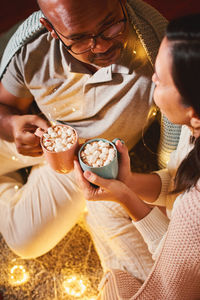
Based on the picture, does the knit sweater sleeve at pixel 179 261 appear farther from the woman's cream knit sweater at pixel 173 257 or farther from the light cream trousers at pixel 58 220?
the light cream trousers at pixel 58 220

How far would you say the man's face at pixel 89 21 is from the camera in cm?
96

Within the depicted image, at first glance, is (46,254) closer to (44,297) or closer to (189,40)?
(44,297)

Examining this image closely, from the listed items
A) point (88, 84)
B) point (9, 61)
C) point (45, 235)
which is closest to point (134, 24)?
point (88, 84)

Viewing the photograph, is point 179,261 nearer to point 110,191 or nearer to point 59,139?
point 110,191

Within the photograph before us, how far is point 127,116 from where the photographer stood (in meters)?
1.33

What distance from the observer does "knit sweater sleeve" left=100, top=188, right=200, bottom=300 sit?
2.95 feet

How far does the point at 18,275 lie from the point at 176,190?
107 centimetres

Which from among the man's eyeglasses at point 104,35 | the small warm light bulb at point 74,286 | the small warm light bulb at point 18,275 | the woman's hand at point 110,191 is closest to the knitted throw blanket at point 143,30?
the man's eyeglasses at point 104,35

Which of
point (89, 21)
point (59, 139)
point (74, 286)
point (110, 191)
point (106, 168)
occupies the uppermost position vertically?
point (89, 21)

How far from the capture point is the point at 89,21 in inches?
38.3

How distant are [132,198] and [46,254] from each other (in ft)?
2.76

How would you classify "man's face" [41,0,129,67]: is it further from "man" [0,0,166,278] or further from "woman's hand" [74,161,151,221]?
"woman's hand" [74,161,151,221]

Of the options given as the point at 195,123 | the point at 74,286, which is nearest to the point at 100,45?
the point at 195,123

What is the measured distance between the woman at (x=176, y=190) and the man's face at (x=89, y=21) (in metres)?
0.25
